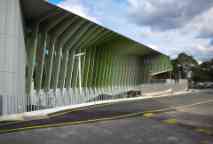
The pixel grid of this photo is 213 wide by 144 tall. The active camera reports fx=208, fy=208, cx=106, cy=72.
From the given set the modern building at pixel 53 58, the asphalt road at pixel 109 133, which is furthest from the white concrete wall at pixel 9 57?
the asphalt road at pixel 109 133

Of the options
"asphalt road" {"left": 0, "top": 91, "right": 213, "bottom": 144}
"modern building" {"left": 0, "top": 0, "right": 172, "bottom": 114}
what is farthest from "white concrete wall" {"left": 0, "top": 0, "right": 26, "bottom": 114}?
"asphalt road" {"left": 0, "top": 91, "right": 213, "bottom": 144}

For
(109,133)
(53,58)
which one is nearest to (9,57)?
(109,133)

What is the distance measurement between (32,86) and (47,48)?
155 inches

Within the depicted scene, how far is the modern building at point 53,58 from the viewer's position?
11.3 meters

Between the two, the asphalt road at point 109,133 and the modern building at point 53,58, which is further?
the modern building at point 53,58

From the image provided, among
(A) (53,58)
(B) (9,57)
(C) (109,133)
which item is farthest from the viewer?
(A) (53,58)

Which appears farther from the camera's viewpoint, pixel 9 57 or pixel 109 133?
pixel 9 57

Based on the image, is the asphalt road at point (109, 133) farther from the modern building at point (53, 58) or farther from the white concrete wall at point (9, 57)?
the modern building at point (53, 58)

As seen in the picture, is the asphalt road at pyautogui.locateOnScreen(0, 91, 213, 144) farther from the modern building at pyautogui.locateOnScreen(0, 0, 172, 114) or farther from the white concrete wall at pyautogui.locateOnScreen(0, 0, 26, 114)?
the modern building at pyautogui.locateOnScreen(0, 0, 172, 114)

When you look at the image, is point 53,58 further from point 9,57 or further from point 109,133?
point 109,133

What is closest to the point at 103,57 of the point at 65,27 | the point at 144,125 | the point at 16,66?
the point at 65,27

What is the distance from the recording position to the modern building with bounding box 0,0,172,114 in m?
11.3

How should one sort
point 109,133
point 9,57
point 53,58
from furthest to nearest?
point 53,58 < point 9,57 < point 109,133

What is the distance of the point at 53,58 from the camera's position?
2056 centimetres
